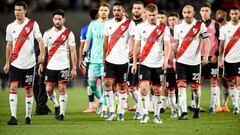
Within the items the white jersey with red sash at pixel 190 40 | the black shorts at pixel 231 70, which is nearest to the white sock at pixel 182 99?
the white jersey with red sash at pixel 190 40

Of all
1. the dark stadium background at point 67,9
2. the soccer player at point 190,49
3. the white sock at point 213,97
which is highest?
the dark stadium background at point 67,9

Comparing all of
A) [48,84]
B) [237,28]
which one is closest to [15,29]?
[48,84]

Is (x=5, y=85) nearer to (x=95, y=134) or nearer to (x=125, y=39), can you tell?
(x=125, y=39)

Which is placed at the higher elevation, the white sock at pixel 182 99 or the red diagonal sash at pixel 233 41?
the red diagonal sash at pixel 233 41

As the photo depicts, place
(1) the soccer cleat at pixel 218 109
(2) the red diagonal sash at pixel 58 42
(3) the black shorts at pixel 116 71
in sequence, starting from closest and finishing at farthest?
(3) the black shorts at pixel 116 71
(2) the red diagonal sash at pixel 58 42
(1) the soccer cleat at pixel 218 109

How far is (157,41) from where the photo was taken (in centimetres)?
1666

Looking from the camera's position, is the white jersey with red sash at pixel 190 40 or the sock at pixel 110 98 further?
the white jersey with red sash at pixel 190 40

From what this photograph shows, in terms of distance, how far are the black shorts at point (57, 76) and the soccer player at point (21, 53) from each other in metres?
0.91

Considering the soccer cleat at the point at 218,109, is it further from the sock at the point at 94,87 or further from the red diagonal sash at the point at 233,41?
the sock at the point at 94,87

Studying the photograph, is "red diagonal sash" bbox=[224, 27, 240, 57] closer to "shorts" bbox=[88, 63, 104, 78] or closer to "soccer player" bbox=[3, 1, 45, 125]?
"shorts" bbox=[88, 63, 104, 78]

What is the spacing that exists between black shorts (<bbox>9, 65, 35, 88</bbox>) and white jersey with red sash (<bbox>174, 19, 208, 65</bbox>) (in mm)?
3337

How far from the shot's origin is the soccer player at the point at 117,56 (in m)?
17.4

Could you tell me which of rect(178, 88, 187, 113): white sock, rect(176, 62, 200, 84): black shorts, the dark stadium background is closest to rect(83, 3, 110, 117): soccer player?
rect(176, 62, 200, 84): black shorts

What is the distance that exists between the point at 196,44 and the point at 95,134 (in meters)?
4.30
